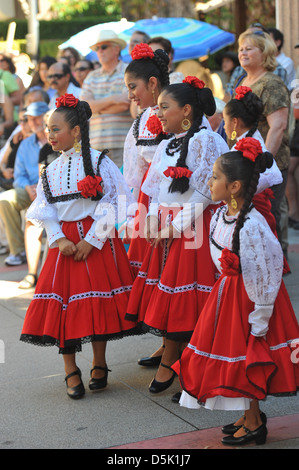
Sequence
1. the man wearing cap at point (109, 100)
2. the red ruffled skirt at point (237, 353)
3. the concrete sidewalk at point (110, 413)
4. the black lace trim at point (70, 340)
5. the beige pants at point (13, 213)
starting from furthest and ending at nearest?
the beige pants at point (13, 213)
the man wearing cap at point (109, 100)
the black lace trim at point (70, 340)
the concrete sidewalk at point (110, 413)
the red ruffled skirt at point (237, 353)

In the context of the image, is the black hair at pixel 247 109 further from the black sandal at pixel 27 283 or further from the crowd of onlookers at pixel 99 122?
the black sandal at pixel 27 283

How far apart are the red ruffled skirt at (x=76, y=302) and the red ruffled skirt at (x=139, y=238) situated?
296 mm

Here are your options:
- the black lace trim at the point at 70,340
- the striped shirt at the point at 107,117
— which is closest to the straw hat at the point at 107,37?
the striped shirt at the point at 107,117

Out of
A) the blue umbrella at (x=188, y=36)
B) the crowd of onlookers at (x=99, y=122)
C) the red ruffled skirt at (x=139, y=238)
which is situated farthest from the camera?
the blue umbrella at (x=188, y=36)

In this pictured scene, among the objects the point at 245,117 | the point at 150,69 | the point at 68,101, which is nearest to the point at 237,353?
the point at 245,117

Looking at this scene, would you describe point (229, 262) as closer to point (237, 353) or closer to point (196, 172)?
point (237, 353)

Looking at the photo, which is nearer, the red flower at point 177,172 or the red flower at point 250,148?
the red flower at point 250,148

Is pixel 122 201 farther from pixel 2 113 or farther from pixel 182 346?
pixel 2 113

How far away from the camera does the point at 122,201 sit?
4.73 m

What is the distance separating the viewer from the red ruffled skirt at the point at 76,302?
4.42m

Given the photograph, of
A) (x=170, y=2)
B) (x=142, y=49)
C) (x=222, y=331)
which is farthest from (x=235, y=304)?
(x=170, y=2)

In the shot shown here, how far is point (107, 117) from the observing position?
762cm

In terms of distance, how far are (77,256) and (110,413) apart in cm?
91
